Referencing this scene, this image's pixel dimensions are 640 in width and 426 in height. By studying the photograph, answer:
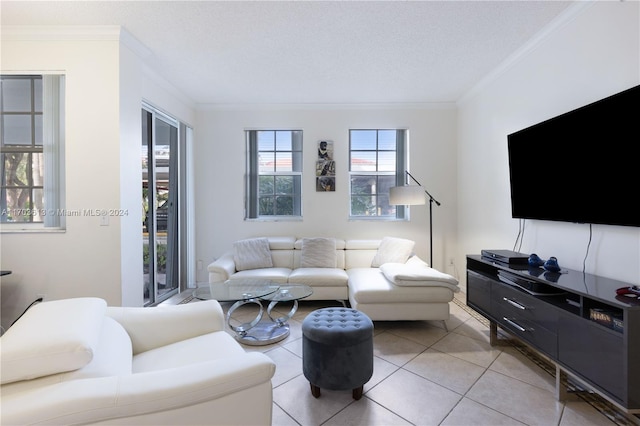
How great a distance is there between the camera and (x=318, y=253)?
3.72 metres

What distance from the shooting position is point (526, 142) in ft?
7.98

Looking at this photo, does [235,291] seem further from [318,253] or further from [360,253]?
[360,253]

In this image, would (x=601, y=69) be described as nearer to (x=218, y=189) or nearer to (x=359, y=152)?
(x=359, y=152)

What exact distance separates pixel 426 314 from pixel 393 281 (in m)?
0.44

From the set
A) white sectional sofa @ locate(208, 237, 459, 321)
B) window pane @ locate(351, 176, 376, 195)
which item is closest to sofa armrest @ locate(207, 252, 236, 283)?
white sectional sofa @ locate(208, 237, 459, 321)

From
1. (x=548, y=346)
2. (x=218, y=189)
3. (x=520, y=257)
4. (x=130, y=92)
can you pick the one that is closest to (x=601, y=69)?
(x=520, y=257)

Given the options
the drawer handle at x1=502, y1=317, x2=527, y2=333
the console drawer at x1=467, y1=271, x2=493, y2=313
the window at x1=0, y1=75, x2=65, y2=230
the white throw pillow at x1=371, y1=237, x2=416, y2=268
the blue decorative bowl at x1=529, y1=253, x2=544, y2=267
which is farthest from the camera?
the white throw pillow at x1=371, y1=237, x2=416, y2=268

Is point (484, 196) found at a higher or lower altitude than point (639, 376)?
higher

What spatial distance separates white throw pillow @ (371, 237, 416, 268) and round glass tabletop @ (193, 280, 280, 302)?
1.51 meters

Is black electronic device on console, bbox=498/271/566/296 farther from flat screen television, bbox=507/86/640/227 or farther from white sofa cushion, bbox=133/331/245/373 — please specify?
white sofa cushion, bbox=133/331/245/373

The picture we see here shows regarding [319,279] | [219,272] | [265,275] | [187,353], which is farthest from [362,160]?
[187,353]

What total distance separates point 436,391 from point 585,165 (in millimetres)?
1844

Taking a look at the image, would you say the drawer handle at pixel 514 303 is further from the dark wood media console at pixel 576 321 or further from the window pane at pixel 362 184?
the window pane at pixel 362 184

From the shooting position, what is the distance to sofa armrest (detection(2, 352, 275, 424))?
83 centimetres
